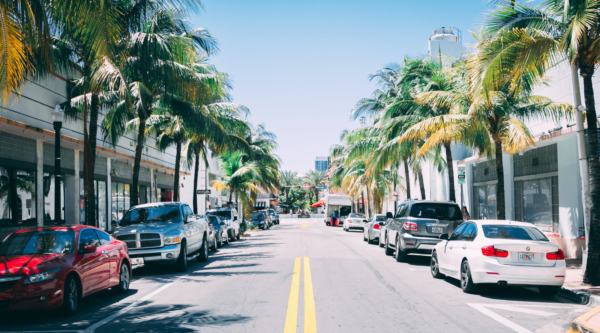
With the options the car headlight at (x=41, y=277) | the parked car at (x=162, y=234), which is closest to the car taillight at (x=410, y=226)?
the parked car at (x=162, y=234)

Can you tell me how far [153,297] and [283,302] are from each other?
287cm

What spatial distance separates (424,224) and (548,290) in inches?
215

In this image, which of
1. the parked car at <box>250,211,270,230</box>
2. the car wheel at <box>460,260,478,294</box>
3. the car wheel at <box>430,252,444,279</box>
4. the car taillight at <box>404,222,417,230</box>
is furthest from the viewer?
the parked car at <box>250,211,270,230</box>

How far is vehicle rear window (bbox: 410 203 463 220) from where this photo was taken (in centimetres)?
1566

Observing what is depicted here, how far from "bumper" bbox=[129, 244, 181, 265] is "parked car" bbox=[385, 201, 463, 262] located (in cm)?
706

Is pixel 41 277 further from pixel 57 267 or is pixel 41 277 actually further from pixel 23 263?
pixel 23 263

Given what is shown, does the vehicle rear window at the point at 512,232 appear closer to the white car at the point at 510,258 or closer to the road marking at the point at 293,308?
the white car at the point at 510,258

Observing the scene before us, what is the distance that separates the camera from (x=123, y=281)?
35.2ft

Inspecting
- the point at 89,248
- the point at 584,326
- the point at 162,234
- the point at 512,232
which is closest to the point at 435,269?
the point at 512,232

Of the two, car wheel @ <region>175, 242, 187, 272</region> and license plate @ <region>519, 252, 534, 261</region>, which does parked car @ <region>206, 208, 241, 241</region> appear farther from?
license plate @ <region>519, 252, 534, 261</region>

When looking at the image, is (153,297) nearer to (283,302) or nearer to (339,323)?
(283,302)

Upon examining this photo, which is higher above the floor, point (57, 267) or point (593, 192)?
point (593, 192)

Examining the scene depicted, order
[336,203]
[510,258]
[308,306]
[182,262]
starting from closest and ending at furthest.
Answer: [308,306], [510,258], [182,262], [336,203]

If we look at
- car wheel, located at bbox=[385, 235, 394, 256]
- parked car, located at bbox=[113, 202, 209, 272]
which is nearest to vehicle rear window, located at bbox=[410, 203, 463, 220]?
car wheel, located at bbox=[385, 235, 394, 256]
